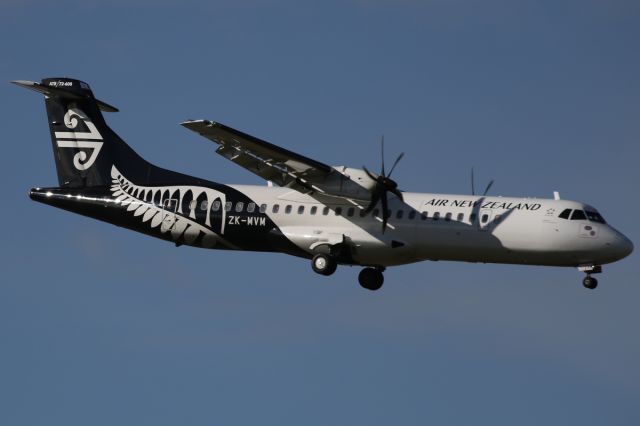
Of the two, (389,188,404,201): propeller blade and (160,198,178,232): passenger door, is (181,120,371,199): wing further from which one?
(160,198,178,232): passenger door

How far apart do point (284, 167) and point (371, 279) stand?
4.62m

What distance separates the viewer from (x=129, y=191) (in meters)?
31.7

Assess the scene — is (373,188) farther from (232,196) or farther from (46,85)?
(46,85)

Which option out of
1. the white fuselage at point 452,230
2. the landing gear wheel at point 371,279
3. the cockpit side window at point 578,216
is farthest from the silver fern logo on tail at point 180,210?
the cockpit side window at point 578,216

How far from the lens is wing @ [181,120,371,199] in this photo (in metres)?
28.1

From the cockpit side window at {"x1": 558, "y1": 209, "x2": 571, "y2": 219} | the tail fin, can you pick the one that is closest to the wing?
the tail fin

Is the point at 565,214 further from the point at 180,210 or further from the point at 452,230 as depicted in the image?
the point at 180,210

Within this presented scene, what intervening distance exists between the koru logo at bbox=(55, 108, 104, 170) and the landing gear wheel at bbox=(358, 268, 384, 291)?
30.6 feet

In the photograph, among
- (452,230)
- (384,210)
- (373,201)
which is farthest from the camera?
(373,201)

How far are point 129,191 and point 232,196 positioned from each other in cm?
339

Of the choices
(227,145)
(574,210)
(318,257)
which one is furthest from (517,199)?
(227,145)

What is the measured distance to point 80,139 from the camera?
32.8 m

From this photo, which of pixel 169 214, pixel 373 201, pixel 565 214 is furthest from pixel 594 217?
pixel 169 214

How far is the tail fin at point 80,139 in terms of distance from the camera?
106ft
